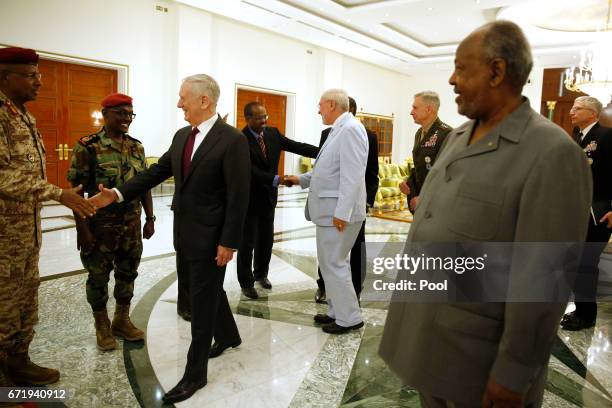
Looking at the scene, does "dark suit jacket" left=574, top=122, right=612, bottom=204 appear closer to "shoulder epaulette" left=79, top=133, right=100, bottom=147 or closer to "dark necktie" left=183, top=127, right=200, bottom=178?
"dark necktie" left=183, top=127, right=200, bottom=178

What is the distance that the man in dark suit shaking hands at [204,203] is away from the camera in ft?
6.89

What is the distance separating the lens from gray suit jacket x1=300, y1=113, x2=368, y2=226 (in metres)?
2.76

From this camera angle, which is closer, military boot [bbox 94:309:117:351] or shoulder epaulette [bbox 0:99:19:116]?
shoulder epaulette [bbox 0:99:19:116]

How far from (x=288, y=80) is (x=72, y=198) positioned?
10.7 metres

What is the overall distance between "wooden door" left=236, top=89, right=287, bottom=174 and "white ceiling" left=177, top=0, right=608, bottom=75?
175 cm

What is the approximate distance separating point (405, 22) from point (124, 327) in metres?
10.8

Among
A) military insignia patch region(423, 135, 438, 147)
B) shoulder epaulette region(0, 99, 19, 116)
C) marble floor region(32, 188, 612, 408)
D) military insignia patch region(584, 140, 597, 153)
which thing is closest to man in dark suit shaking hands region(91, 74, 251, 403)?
marble floor region(32, 188, 612, 408)

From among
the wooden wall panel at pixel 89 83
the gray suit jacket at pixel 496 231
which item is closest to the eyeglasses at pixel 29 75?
the gray suit jacket at pixel 496 231

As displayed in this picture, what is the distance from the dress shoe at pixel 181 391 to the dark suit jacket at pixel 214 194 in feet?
2.15

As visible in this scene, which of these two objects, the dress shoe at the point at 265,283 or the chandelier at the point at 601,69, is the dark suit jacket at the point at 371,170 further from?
the chandelier at the point at 601,69

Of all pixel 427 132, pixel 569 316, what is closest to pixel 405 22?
pixel 427 132

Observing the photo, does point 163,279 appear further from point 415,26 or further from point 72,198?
point 415,26

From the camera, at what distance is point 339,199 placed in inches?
109

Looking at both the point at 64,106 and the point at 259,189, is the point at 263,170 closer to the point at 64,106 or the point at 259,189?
the point at 259,189
